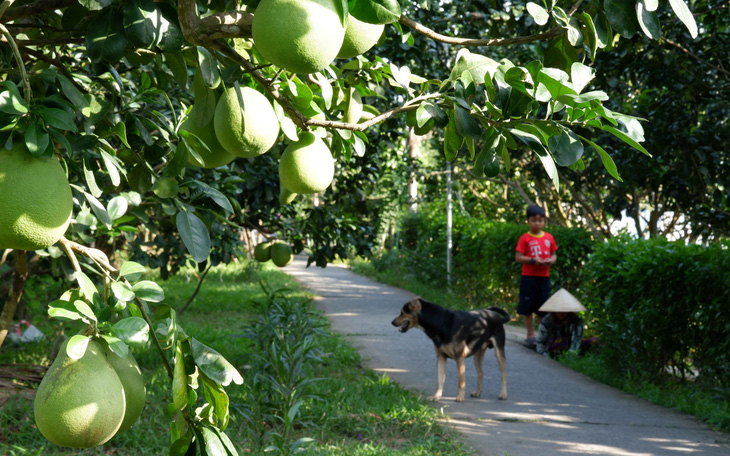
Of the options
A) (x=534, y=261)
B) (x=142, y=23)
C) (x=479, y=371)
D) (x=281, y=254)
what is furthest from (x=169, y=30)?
(x=534, y=261)

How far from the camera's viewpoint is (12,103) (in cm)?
104

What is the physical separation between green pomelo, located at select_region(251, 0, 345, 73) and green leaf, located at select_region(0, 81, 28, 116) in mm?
394

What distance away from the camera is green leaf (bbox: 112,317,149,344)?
1060 millimetres

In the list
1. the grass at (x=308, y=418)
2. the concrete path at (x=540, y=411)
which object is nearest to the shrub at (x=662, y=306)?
the concrete path at (x=540, y=411)

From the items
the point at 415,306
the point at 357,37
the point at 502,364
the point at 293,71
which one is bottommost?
the point at 502,364

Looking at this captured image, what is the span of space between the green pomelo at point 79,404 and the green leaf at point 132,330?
6 cm

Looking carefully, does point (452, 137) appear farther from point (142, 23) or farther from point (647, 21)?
point (142, 23)

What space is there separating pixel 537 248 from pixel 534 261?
0.17 meters

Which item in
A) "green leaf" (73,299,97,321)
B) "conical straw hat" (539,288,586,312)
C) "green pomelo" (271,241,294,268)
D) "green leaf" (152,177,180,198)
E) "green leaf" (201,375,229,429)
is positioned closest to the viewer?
"green leaf" (73,299,97,321)

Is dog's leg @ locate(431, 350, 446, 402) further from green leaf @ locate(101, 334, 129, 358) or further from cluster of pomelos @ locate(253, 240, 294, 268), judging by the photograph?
green leaf @ locate(101, 334, 129, 358)

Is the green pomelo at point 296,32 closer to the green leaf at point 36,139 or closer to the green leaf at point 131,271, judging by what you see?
the green leaf at point 36,139

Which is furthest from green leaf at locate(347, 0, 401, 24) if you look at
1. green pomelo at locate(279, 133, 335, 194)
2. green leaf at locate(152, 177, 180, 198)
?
green leaf at locate(152, 177, 180, 198)

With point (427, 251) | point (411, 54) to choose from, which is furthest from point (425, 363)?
point (427, 251)

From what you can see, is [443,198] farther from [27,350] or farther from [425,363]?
[27,350]
